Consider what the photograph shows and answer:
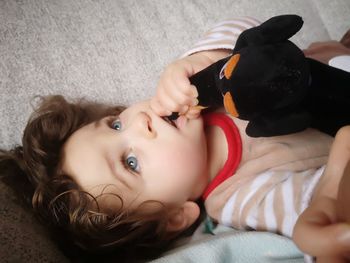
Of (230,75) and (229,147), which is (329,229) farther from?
(229,147)

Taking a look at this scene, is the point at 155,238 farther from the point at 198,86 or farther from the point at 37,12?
the point at 37,12

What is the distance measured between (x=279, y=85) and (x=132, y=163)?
0.32m

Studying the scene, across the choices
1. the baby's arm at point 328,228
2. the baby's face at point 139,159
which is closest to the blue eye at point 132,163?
the baby's face at point 139,159

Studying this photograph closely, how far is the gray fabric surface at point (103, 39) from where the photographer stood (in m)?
0.81

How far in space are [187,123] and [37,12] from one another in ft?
1.41

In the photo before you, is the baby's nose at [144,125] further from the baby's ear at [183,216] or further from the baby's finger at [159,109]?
the baby's ear at [183,216]

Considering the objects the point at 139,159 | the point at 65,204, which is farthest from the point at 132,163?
the point at 65,204

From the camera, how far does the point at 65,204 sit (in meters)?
0.71

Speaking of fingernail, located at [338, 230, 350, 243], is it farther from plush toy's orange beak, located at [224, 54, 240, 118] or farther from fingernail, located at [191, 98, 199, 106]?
fingernail, located at [191, 98, 199, 106]

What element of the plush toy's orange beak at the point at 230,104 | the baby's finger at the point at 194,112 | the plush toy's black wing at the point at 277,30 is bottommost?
the baby's finger at the point at 194,112

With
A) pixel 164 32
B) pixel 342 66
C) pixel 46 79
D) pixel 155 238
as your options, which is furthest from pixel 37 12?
pixel 342 66

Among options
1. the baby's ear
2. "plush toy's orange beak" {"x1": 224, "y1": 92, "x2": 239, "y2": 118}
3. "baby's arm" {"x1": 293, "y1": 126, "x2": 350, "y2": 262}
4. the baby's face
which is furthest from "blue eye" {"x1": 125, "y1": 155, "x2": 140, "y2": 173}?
"baby's arm" {"x1": 293, "y1": 126, "x2": 350, "y2": 262}

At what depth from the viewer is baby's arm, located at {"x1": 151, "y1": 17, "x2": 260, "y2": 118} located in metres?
0.70

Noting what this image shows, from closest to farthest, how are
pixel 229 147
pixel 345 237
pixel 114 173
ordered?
pixel 345 237 → pixel 114 173 → pixel 229 147
